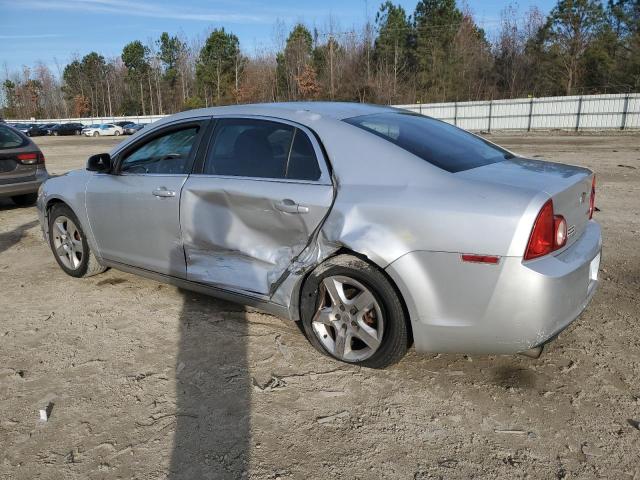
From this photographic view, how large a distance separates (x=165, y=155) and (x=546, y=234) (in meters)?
2.88

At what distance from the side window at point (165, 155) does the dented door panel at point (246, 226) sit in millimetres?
277

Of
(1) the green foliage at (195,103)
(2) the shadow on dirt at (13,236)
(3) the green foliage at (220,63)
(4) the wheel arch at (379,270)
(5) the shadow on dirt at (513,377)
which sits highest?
(3) the green foliage at (220,63)

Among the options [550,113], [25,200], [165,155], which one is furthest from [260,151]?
[550,113]

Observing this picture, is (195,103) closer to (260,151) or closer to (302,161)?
(260,151)

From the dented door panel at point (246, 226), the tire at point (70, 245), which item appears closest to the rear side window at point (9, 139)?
the tire at point (70, 245)

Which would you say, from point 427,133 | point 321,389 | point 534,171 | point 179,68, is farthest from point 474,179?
point 179,68

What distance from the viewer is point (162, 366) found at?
336cm

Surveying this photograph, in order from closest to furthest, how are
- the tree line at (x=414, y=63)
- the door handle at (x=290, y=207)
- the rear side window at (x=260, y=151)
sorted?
the door handle at (x=290, y=207), the rear side window at (x=260, y=151), the tree line at (x=414, y=63)

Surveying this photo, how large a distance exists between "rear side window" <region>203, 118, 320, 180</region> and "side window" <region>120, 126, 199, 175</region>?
0.85 ft

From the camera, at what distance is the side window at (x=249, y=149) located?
349 cm

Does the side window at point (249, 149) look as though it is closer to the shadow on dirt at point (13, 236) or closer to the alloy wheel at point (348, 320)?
the alloy wheel at point (348, 320)

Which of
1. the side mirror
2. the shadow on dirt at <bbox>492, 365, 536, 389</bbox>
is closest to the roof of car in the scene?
the side mirror

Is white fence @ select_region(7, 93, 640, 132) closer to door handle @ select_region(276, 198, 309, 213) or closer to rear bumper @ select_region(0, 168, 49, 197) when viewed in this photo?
rear bumper @ select_region(0, 168, 49, 197)

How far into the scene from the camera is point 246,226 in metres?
3.52
